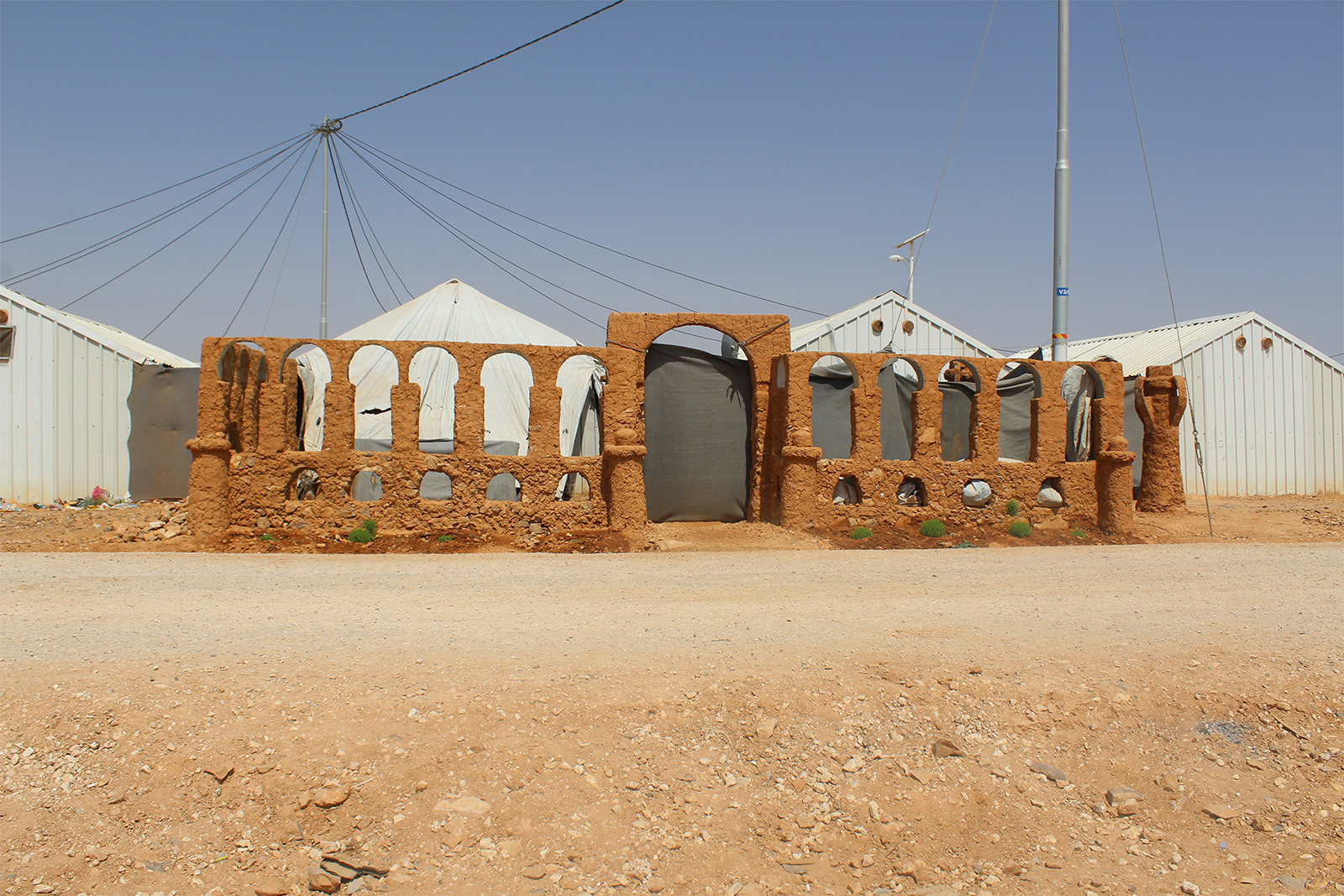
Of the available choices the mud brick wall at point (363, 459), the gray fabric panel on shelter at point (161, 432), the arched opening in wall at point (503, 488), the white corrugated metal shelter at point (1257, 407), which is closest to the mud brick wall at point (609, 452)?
the mud brick wall at point (363, 459)

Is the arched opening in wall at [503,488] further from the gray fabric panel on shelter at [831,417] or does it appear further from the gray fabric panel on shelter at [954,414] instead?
the gray fabric panel on shelter at [954,414]

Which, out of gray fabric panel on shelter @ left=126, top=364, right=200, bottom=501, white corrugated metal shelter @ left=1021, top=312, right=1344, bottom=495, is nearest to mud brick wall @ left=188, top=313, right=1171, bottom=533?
gray fabric panel on shelter @ left=126, top=364, right=200, bottom=501

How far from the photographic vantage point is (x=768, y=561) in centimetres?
884

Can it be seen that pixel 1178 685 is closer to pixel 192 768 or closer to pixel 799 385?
pixel 192 768

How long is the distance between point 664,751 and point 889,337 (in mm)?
15264

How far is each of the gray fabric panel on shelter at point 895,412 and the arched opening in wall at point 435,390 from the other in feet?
26.6

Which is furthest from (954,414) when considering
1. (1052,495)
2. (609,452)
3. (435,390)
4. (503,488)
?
(435,390)

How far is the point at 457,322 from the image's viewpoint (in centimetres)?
1842

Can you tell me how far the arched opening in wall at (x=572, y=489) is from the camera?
13.7 m

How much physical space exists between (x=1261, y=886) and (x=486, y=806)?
3.40 meters

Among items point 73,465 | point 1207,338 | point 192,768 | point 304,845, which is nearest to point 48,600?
point 192,768

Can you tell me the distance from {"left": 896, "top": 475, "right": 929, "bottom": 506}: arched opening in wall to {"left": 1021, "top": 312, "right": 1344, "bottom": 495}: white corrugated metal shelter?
26.9 feet

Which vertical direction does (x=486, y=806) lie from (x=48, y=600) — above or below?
below

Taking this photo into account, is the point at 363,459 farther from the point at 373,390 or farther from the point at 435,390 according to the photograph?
the point at 373,390
